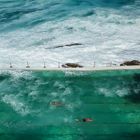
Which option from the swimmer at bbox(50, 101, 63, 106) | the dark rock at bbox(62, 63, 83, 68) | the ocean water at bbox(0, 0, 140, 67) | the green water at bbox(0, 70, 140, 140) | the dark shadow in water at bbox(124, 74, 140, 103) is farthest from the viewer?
the ocean water at bbox(0, 0, 140, 67)

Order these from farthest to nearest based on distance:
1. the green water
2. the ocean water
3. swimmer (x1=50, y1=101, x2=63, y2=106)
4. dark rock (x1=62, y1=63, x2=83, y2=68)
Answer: the ocean water
dark rock (x1=62, y1=63, x2=83, y2=68)
swimmer (x1=50, y1=101, x2=63, y2=106)
the green water

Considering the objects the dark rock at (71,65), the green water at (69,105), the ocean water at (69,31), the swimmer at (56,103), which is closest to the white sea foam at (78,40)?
the ocean water at (69,31)

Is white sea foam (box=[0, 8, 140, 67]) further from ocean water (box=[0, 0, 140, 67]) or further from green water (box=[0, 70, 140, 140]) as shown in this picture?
green water (box=[0, 70, 140, 140])

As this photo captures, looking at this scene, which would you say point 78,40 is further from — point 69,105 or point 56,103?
point 69,105

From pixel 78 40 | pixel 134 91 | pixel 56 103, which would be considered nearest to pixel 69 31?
pixel 78 40

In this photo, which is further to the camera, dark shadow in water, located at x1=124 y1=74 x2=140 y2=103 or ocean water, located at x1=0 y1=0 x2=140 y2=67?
ocean water, located at x1=0 y1=0 x2=140 y2=67

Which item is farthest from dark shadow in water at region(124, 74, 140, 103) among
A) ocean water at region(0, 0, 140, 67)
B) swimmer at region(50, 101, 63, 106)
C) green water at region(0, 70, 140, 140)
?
ocean water at region(0, 0, 140, 67)

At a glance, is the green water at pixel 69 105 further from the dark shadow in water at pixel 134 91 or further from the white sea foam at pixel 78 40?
the white sea foam at pixel 78 40
